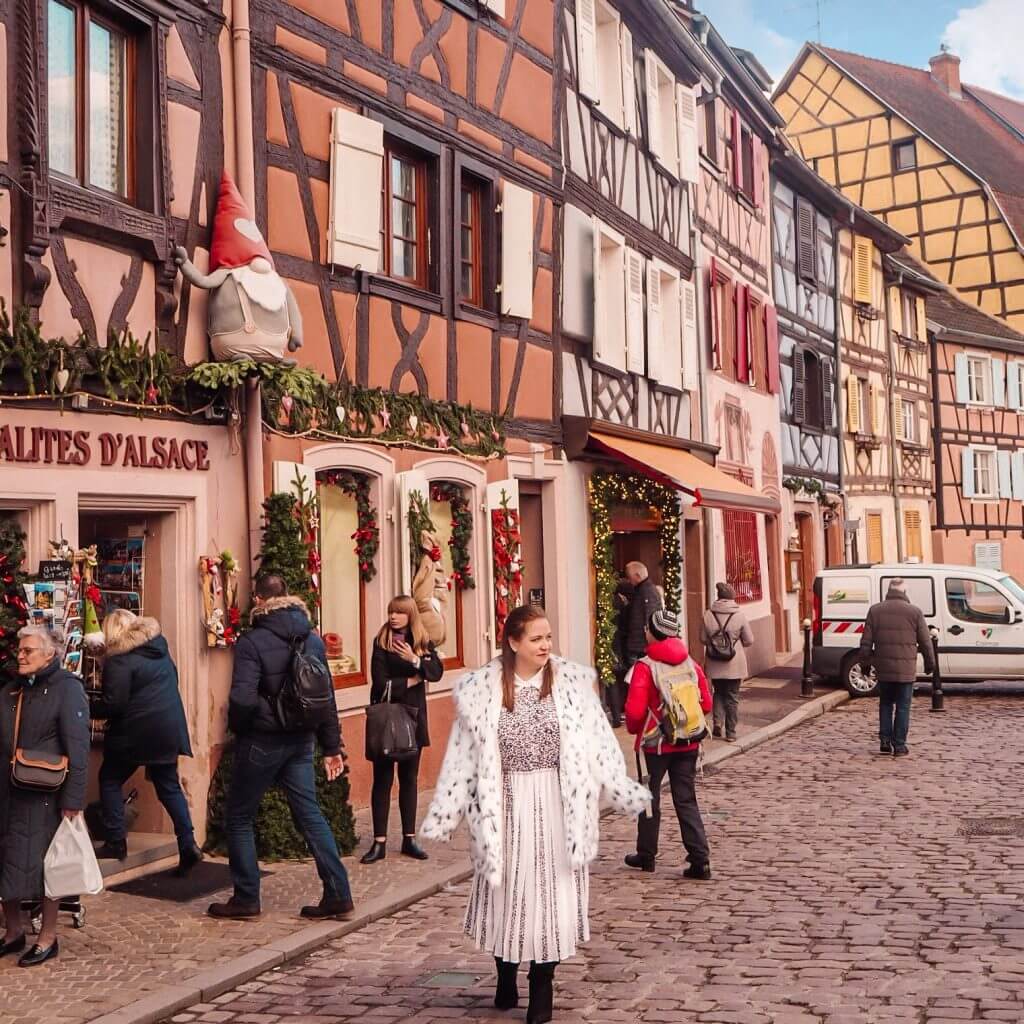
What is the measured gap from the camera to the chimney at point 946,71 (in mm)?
45188

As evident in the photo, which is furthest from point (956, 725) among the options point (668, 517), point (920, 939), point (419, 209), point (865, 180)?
point (865, 180)

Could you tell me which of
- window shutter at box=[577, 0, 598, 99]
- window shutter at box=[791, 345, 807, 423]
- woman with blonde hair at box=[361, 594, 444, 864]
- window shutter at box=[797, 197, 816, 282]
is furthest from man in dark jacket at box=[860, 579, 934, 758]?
window shutter at box=[797, 197, 816, 282]

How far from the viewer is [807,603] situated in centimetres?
2669

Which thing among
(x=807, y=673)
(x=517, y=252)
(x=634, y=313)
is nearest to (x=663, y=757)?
(x=517, y=252)

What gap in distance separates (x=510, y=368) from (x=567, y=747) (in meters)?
8.36

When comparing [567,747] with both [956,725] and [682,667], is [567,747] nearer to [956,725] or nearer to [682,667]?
[682,667]

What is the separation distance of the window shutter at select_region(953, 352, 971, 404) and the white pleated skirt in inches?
1298

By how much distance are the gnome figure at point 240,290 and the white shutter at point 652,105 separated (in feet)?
31.9

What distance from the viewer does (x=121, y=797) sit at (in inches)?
330

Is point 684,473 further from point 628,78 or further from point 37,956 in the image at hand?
point 37,956

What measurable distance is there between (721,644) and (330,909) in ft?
25.1

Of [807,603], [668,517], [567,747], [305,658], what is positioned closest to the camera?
[567,747]

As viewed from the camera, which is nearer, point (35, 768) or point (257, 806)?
point (35, 768)

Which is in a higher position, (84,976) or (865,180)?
(865,180)
